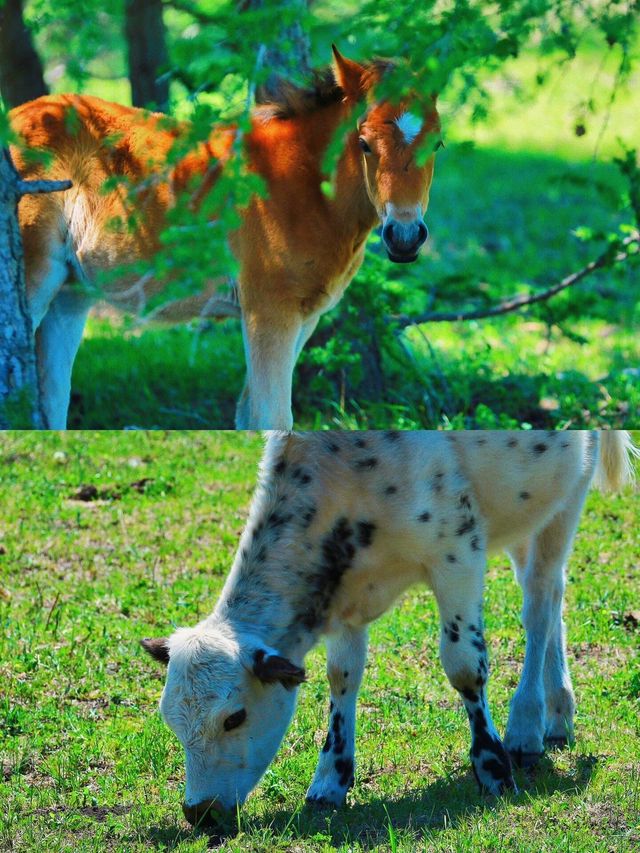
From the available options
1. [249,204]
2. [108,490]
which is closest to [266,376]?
[249,204]

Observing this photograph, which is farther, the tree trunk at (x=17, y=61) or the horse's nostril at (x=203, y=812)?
the horse's nostril at (x=203, y=812)

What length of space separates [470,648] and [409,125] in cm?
177

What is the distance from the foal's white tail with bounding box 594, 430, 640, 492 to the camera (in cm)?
459

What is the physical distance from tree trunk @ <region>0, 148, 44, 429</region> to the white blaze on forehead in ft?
3.47

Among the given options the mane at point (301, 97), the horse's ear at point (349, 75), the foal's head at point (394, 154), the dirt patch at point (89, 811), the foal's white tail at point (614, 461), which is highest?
the mane at point (301, 97)

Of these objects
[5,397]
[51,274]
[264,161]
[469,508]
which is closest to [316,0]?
[264,161]

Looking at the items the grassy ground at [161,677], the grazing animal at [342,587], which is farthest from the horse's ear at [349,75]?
the grassy ground at [161,677]

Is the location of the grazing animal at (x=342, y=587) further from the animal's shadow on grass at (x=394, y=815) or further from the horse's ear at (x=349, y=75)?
the horse's ear at (x=349, y=75)

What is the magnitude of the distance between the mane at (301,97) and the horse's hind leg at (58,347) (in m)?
0.74

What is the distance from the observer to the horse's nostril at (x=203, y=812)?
3465mm

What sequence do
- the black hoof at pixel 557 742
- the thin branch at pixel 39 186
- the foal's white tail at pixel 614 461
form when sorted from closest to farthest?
the thin branch at pixel 39 186, the black hoof at pixel 557 742, the foal's white tail at pixel 614 461

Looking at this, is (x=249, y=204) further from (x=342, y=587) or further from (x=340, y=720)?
(x=340, y=720)

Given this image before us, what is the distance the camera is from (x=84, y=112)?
315 cm

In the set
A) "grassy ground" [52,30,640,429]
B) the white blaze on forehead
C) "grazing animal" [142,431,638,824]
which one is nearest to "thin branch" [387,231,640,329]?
"grassy ground" [52,30,640,429]
